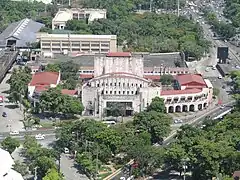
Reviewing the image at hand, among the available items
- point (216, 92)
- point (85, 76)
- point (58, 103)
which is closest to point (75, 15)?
point (85, 76)

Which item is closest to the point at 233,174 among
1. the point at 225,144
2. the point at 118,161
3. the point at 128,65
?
the point at 225,144

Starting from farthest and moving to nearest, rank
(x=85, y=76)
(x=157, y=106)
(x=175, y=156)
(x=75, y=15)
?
(x=75, y=15) < (x=85, y=76) < (x=157, y=106) < (x=175, y=156)

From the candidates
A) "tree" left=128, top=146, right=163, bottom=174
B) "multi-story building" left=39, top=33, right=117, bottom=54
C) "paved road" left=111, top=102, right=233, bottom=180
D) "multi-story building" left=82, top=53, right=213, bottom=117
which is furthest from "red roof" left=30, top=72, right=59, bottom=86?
"tree" left=128, top=146, right=163, bottom=174

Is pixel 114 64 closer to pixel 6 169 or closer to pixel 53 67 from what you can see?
pixel 53 67

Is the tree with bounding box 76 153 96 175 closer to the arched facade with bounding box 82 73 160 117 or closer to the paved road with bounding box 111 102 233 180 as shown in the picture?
the paved road with bounding box 111 102 233 180

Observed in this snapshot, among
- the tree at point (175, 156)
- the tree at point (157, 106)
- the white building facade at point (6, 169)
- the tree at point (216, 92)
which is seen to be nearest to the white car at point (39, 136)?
the tree at point (157, 106)

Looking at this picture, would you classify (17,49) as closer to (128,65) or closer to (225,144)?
(128,65)
